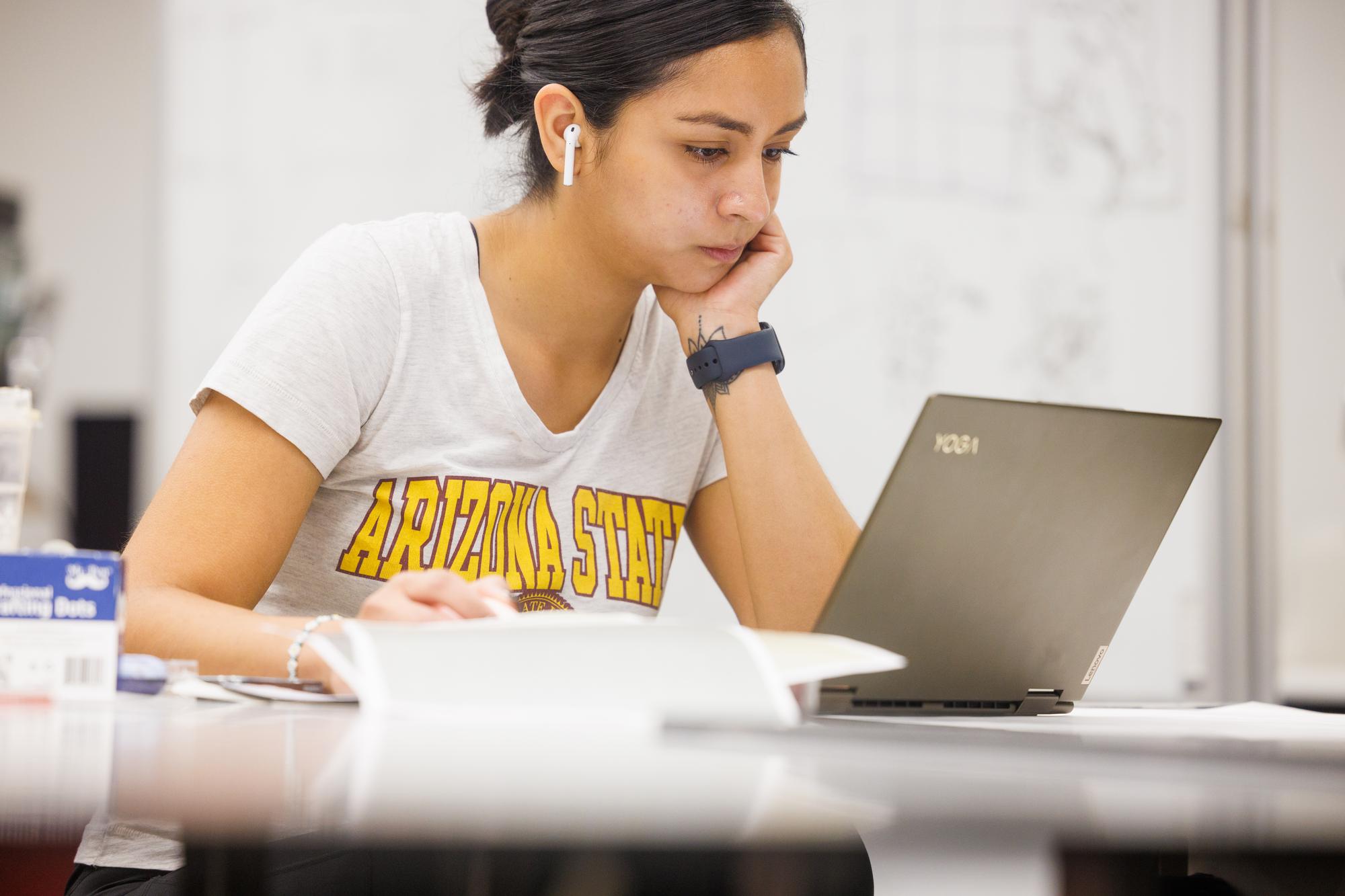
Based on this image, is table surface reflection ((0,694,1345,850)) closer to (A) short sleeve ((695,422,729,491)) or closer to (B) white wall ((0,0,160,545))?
(A) short sleeve ((695,422,729,491))

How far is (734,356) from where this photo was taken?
1.22 metres

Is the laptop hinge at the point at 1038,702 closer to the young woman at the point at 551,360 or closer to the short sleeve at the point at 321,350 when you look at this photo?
the young woman at the point at 551,360

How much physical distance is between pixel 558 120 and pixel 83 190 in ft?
4.06

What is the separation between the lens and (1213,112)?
223 cm

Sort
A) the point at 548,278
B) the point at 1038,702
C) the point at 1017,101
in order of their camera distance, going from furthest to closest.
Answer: the point at 1017,101 < the point at 548,278 < the point at 1038,702

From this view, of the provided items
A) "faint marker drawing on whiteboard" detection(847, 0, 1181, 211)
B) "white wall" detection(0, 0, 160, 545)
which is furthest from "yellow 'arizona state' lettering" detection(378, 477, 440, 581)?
"faint marker drawing on whiteboard" detection(847, 0, 1181, 211)

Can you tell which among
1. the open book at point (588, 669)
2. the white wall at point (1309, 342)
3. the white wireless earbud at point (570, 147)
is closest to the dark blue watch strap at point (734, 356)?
the white wireless earbud at point (570, 147)

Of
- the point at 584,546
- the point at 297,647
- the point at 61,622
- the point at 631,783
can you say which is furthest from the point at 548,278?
the point at 631,783

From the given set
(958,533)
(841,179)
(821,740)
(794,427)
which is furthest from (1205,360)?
(821,740)

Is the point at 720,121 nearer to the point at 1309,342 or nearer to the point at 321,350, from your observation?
the point at 321,350

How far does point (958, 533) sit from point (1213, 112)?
187cm

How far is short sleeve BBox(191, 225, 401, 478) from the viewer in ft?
3.31

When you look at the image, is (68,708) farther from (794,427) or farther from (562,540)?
(794,427)

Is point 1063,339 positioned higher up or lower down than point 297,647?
higher up
